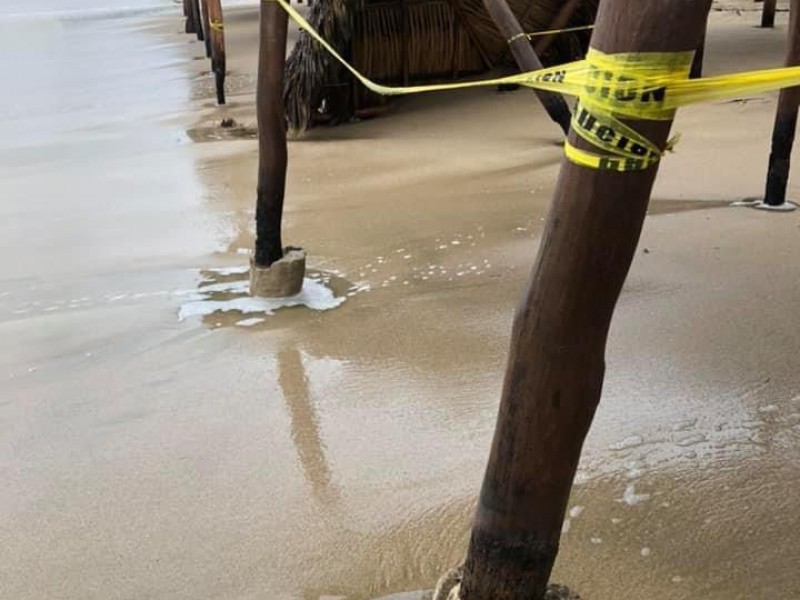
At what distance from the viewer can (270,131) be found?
3594 mm

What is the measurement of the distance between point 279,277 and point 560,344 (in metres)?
2.39

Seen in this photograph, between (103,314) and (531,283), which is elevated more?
(531,283)

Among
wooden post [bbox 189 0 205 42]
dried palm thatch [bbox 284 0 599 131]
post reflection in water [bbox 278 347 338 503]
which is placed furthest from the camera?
wooden post [bbox 189 0 205 42]

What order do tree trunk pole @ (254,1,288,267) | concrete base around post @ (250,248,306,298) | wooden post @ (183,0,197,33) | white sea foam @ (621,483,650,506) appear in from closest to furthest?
white sea foam @ (621,483,650,506) → tree trunk pole @ (254,1,288,267) → concrete base around post @ (250,248,306,298) → wooden post @ (183,0,197,33)

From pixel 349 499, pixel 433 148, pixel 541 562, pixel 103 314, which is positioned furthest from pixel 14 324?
pixel 433 148

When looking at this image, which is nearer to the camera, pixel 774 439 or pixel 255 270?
pixel 774 439

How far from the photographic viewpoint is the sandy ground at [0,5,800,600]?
203 centimetres

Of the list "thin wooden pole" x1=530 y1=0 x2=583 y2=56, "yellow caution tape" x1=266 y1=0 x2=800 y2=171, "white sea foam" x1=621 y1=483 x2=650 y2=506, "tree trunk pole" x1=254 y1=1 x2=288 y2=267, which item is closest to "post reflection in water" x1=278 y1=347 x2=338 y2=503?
"tree trunk pole" x1=254 y1=1 x2=288 y2=267

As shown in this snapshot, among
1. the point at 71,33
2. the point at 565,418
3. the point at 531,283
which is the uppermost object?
the point at 531,283

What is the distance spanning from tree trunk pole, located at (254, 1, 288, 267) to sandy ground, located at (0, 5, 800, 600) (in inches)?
14.0

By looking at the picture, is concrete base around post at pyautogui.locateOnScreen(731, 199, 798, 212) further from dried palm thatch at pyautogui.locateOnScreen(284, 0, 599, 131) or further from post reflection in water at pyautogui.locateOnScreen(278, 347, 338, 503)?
dried palm thatch at pyautogui.locateOnScreen(284, 0, 599, 131)

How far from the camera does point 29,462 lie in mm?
2512

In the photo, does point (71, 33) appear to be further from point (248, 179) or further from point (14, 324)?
point (14, 324)

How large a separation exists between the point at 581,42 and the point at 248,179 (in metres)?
4.23
